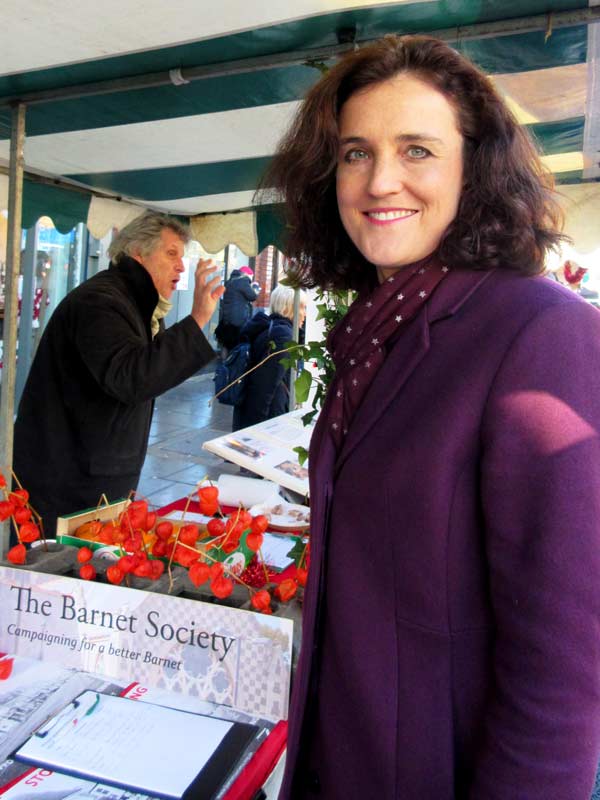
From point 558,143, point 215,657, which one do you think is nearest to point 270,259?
point 558,143

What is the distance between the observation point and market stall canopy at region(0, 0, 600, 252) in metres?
1.96

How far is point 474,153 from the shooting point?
103 cm

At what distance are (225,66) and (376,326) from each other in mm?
1708

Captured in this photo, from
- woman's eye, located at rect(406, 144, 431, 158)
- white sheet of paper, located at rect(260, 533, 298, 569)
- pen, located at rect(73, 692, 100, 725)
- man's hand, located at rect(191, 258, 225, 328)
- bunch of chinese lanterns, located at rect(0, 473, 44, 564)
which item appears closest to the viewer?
woman's eye, located at rect(406, 144, 431, 158)

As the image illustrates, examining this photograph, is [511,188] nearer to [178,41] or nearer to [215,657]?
[215,657]

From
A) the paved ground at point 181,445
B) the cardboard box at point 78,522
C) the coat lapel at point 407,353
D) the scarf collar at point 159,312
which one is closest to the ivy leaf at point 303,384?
the cardboard box at point 78,522

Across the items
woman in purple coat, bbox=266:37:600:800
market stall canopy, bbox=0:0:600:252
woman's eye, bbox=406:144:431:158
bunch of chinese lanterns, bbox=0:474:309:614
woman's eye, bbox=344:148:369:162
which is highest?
market stall canopy, bbox=0:0:600:252

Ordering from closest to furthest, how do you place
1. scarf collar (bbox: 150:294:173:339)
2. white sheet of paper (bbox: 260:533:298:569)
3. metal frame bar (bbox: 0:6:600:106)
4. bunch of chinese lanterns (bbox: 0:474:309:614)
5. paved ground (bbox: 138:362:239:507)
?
1. bunch of chinese lanterns (bbox: 0:474:309:614)
2. metal frame bar (bbox: 0:6:600:106)
3. white sheet of paper (bbox: 260:533:298:569)
4. scarf collar (bbox: 150:294:173:339)
5. paved ground (bbox: 138:362:239:507)

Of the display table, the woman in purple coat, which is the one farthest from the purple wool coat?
the display table

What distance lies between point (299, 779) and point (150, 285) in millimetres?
2345

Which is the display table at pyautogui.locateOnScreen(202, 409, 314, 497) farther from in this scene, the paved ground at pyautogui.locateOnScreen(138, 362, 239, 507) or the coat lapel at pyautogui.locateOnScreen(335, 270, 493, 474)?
the paved ground at pyautogui.locateOnScreen(138, 362, 239, 507)

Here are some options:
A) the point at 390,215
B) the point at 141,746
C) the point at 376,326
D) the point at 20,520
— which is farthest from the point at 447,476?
the point at 20,520

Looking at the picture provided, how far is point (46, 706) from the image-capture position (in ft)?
4.24

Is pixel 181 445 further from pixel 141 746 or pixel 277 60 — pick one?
pixel 141 746
